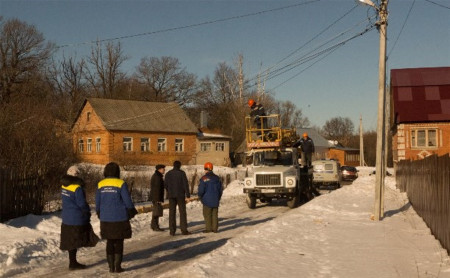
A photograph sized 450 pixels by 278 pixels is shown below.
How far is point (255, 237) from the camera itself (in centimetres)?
1095

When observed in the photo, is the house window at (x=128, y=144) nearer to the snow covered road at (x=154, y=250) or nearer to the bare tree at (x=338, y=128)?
the snow covered road at (x=154, y=250)

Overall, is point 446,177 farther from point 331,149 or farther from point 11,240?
point 331,149

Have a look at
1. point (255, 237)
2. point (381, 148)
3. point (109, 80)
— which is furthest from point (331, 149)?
point (255, 237)

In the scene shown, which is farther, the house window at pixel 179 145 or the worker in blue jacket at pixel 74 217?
the house window at pixel 179 145

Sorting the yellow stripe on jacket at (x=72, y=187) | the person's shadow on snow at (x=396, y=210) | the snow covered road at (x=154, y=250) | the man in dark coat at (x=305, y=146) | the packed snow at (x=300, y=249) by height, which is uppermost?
the man in dark coat at (x=305, y=146)

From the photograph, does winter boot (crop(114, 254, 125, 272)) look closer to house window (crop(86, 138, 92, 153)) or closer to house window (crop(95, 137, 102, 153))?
house window (crop(95, 137, 102, 153))

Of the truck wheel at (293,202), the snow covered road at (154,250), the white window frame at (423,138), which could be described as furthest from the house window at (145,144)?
the snow covered road at (154,250)

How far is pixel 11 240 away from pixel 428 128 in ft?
114

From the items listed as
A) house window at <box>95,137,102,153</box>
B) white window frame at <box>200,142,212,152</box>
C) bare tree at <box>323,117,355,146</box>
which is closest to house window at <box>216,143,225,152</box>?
white window frame at <box>200,142,212,152</box>

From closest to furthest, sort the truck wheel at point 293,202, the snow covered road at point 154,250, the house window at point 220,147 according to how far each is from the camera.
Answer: the snow covered road at point 154,250, the truck wheel at point 293,202, the house window at point 220,147

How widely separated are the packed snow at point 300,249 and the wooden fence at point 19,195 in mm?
402

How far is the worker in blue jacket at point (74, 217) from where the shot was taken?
8.54 meters

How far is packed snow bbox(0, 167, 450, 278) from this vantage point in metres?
8.22

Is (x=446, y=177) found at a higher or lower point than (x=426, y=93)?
lower
